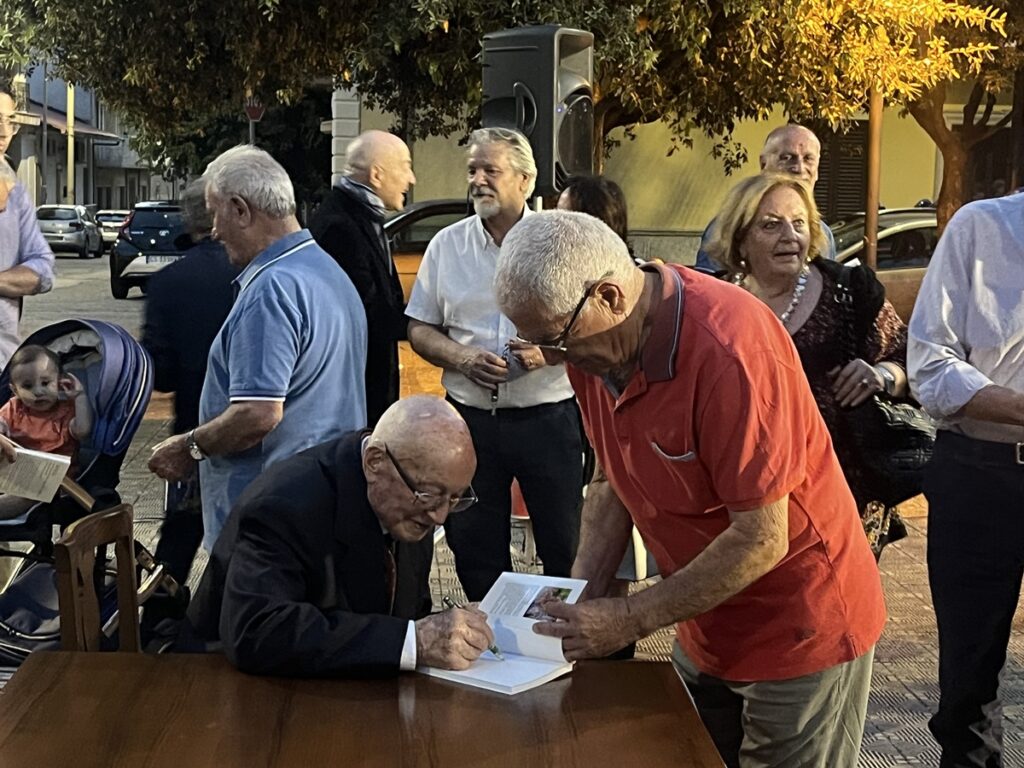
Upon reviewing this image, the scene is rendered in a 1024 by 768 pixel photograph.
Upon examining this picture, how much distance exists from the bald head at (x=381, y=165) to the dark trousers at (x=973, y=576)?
2.73 metres

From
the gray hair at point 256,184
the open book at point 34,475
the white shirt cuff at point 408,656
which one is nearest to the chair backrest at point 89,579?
the white shirt cuff at point 408,656

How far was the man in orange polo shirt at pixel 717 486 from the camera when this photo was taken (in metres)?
2.57

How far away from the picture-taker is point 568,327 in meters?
2.57

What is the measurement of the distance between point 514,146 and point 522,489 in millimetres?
1324

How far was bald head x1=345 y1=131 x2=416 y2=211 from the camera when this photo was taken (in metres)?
5.61

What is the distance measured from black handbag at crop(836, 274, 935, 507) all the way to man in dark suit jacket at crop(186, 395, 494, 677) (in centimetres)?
166

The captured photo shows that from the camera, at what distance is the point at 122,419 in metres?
5.20

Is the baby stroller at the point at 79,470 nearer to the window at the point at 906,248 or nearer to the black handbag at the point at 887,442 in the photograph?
the black handbag at the point at 887,442

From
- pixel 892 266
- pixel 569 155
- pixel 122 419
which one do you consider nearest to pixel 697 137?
pixel 892 266

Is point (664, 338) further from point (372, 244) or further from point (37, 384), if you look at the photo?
point (37, 384)

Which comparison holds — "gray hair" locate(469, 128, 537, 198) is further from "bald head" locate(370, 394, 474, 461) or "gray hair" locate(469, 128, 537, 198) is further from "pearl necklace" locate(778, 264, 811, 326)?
"bald head" locate(370, 394, 474, 461)

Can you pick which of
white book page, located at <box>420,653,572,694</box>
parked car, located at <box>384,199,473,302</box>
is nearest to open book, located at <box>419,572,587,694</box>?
white book page, located at <box>420,653,572,694</box>

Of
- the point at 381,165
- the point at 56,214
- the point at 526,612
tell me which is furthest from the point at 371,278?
the point at 56,214

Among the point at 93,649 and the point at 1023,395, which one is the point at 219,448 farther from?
the point at 1023,395
